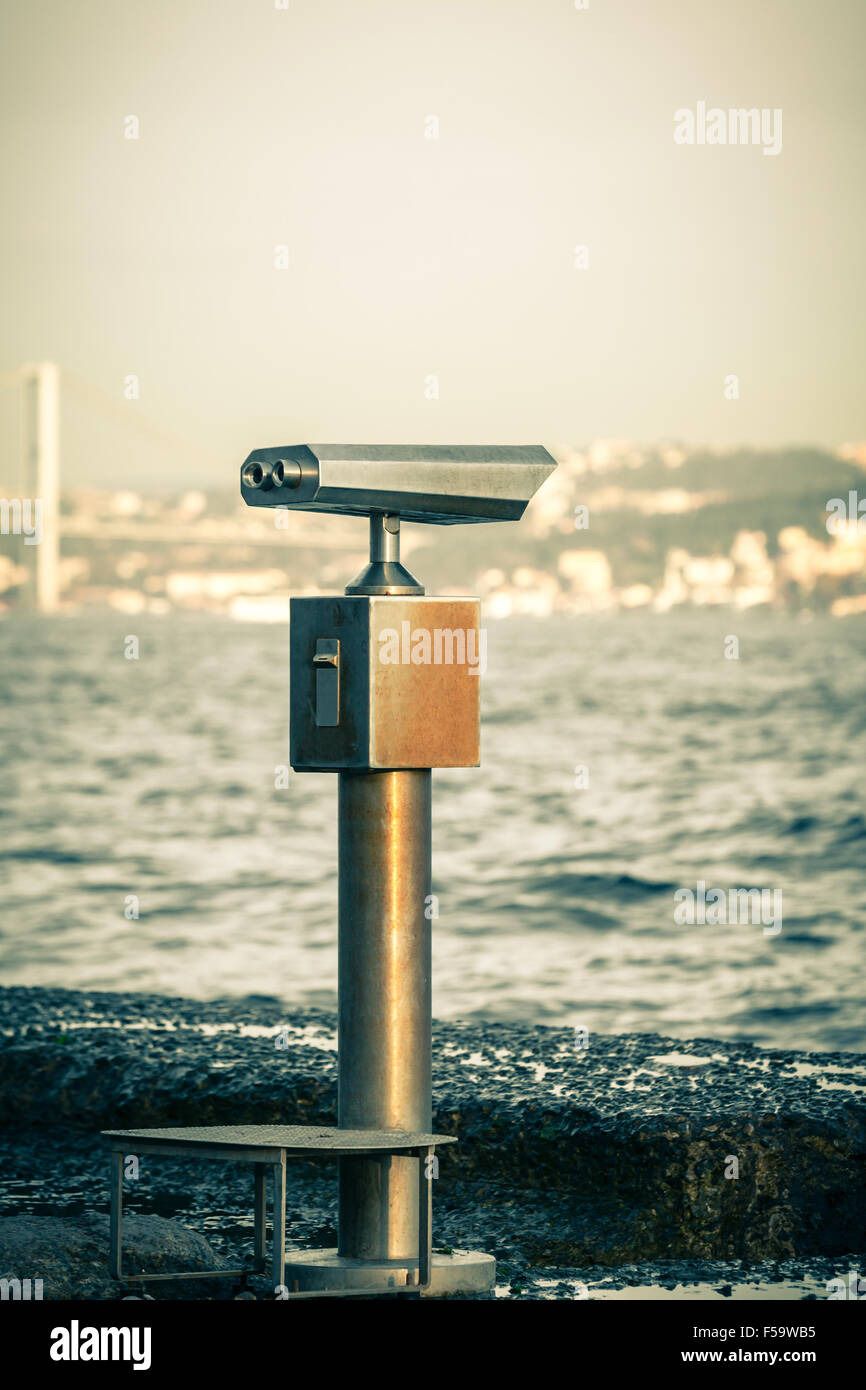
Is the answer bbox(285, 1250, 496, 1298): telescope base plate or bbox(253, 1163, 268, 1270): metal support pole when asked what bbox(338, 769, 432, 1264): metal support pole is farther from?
bbox(253, 1163, 268, 1270): metal support pole

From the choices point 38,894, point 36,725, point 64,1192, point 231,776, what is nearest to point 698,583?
point 36,725

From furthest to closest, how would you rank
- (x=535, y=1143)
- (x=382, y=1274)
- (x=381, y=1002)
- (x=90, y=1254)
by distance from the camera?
(x=535, y=1143)
(x=90, y=1254)
(x=381, y=1002)
(x=382, y=1274)

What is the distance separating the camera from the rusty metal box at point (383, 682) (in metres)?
5.13

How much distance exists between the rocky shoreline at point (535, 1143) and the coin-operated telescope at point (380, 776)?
523 millimetres

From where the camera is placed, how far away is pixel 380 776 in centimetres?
519

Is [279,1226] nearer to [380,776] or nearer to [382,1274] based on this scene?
[382,1274]

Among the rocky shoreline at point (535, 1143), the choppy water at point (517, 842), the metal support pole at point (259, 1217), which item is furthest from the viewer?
the choppy water at point (517, 842)

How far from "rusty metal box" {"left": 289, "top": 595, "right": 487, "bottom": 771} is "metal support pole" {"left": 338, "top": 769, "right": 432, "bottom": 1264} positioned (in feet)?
0.35

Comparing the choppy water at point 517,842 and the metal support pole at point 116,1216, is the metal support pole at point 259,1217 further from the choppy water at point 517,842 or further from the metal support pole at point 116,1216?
the choppy water at point 517,842

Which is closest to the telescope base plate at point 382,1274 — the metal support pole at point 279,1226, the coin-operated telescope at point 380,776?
the coin-operated telescope at point 380,776

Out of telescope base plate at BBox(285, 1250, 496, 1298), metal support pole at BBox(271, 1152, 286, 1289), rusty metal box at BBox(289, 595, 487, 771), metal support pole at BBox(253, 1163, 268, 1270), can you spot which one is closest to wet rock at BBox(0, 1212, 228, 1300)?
metal support pole at BBox(253, 1163, 268, 1270)

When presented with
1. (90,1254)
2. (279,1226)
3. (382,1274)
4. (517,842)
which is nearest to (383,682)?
(279,1226)

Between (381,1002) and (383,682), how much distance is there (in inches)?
34.2

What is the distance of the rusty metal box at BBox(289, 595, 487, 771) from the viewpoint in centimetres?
513
